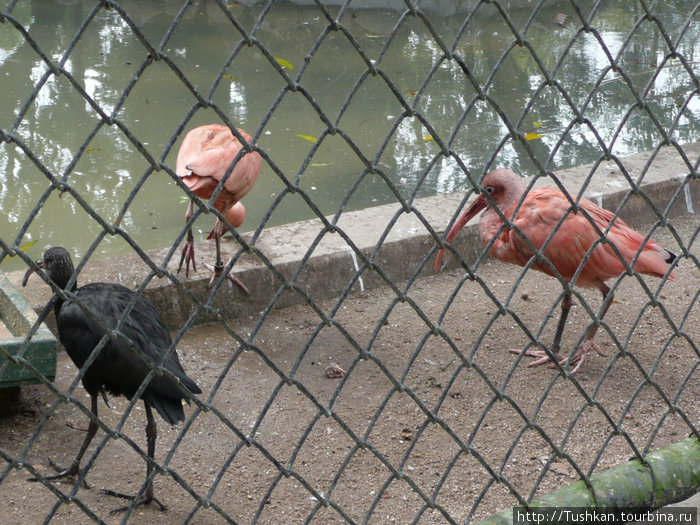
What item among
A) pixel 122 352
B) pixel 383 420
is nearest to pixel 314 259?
pixel 383 420

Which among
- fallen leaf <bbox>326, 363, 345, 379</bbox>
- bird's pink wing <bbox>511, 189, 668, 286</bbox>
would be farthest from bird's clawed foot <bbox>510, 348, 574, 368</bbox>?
fallen leaf <bbox>326, 363, 345, 379</bbox>

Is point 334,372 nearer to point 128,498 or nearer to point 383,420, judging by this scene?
point 383,420

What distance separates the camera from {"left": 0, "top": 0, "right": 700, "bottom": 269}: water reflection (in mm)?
6809

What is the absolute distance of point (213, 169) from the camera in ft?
14.2

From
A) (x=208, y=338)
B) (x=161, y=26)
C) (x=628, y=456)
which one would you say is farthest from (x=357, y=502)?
(x=161, y=26)

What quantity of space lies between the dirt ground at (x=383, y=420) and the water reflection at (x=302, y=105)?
1088 millimetres

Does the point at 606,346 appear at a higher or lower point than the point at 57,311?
higher

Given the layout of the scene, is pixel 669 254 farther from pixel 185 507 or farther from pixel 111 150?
pixel 111 150

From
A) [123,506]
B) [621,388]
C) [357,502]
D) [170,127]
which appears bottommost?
[123,506]

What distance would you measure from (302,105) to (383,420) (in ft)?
18.8

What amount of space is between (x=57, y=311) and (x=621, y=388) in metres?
2.66

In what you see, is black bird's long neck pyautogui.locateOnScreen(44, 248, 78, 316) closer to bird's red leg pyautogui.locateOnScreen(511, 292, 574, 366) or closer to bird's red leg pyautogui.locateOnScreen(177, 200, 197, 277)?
bird's red leg pyautogui.locateOnScreen(177, 200, 197, 277)

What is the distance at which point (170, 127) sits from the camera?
8219 millimetres

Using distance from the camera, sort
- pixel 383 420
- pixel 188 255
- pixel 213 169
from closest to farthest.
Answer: pixel 383 420, pixel 213 169, pixel 188 255
